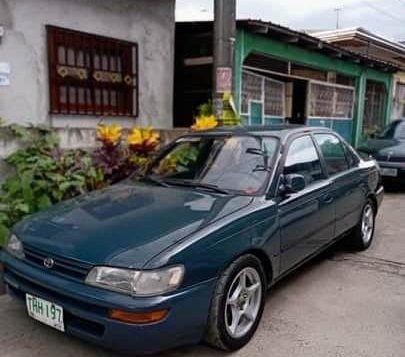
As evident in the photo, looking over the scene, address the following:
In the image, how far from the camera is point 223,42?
222 inches

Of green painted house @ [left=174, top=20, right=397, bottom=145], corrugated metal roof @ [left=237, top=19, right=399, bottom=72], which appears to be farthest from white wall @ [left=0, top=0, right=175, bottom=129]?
corrugated metal roof @ [left=237, top=19, right=399, bottom=72]

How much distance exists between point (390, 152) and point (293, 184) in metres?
6.16

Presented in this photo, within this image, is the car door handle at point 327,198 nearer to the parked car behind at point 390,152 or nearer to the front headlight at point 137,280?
the front headlight at point 137,280

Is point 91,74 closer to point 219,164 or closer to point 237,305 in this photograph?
point 219,164

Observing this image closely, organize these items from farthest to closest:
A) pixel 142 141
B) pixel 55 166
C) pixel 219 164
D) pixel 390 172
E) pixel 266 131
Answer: pixel 390 172 → pixel 142 141 → pixel 55 166 → pixel 266 131 → pixel 219 164

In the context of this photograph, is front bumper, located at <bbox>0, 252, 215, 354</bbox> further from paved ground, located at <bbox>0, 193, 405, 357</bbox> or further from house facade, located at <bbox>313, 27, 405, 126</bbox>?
house facade, located at <bbox>313, 27, 405, 126</bbox>

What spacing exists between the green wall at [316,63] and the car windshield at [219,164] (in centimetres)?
418

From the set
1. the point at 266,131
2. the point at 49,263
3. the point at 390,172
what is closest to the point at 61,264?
the point at 49,263

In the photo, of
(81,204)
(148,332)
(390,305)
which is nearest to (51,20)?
(81,204)

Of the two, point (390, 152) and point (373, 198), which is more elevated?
point (390, 152)

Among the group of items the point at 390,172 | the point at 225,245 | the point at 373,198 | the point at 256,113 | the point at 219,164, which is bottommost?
the point at 390,172

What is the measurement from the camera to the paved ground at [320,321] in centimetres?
300

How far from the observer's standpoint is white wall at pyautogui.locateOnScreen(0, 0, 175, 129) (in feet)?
17.7

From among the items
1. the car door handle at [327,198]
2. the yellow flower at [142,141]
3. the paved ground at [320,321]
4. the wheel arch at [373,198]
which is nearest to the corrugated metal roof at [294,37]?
the yellow flower at [142,141]
